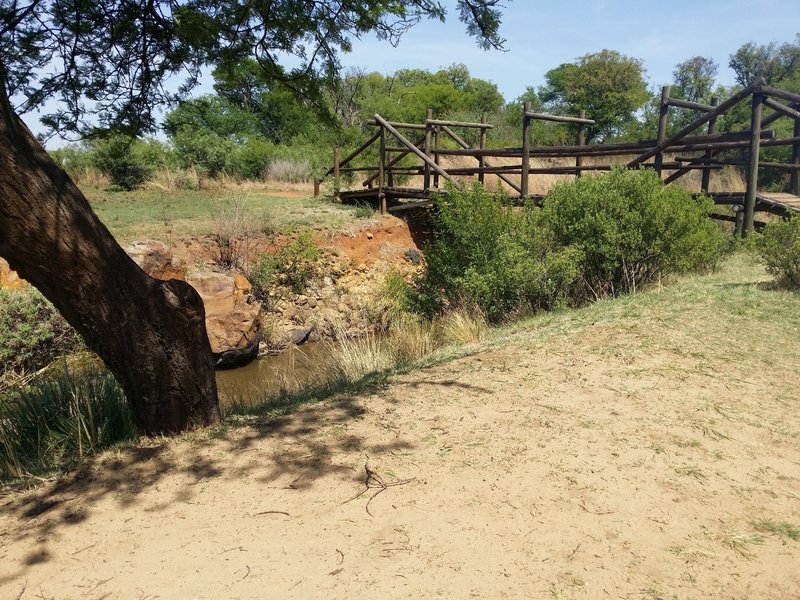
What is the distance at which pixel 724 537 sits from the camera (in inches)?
123

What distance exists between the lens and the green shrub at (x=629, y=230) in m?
8.96

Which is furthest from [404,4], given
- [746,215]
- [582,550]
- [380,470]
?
[746,215]

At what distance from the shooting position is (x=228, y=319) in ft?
37.3

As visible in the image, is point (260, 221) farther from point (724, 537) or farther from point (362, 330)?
point (724, 537)

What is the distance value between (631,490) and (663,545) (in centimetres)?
50

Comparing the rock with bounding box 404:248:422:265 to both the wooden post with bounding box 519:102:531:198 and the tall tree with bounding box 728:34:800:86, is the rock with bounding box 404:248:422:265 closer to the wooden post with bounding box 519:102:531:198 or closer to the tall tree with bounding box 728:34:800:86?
the wooden post with bounding box 519:102:531:198

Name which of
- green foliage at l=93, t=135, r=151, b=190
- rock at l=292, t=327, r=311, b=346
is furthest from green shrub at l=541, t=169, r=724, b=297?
green foliage at l=93, t=135, r=151, b=190

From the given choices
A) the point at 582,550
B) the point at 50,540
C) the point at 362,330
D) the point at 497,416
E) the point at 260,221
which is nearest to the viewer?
the point at 582,550

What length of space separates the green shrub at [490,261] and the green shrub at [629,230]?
393 mm

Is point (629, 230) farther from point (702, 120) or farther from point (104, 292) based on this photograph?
point (104, 292)

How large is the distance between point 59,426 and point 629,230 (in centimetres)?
718

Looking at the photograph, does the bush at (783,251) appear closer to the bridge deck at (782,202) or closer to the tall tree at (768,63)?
the bridge deck at (782,202)

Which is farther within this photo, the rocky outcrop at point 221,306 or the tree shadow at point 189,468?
the rocky outcrop at point 221,306

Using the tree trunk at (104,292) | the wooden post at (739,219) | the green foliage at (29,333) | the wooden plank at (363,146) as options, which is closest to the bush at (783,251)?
the wooden post at (739,219)
